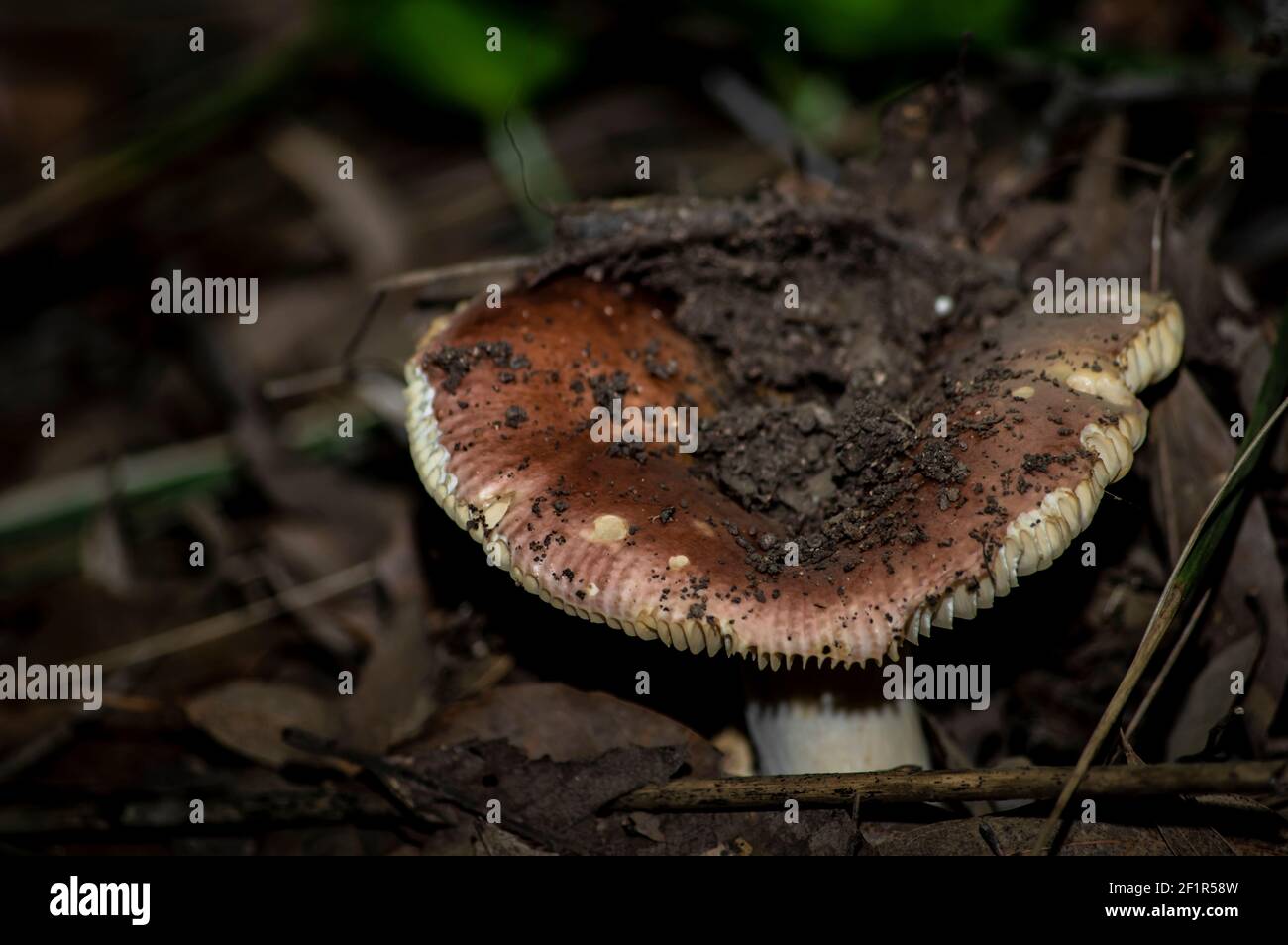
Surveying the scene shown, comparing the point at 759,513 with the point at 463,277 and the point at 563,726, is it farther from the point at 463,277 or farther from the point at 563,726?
the point at 463,277

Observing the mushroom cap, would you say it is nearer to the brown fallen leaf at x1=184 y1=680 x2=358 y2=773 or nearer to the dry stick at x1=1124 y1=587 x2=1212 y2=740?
the dry stick at x1=1124 y1=587 x2=1212 y2=740

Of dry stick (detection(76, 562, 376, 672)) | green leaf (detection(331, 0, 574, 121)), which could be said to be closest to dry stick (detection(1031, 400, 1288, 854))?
dry stick (detection(76, 562, 376, 672))

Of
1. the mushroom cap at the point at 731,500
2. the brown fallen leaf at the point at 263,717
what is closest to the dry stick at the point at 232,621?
the brown fallen leaf at the point at 263,717

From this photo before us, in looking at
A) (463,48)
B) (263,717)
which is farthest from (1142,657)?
(463,48)

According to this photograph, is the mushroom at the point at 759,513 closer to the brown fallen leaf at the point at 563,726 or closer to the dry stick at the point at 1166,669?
the brown fallen leaf at the point at 563,726
